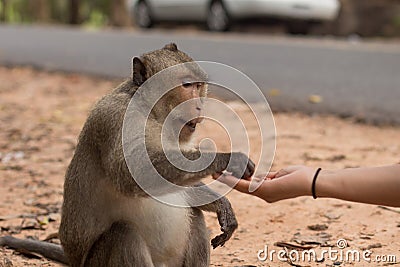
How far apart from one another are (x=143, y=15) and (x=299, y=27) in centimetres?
373

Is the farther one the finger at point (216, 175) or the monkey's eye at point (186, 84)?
the monkey's eye at point (186, 84)

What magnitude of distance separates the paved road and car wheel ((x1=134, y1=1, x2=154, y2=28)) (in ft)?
6.35

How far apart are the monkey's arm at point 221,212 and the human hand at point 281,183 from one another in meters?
0.11

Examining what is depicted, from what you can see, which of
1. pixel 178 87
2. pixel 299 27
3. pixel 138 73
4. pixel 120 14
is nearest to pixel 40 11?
pixel 120 14

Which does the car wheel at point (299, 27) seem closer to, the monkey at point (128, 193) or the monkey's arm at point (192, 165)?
the monkey at point (128, 193)

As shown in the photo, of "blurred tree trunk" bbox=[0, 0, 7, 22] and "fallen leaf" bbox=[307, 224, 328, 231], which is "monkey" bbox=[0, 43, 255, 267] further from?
"blurred tree trunk" bbox=[0, 0, 7, 22]

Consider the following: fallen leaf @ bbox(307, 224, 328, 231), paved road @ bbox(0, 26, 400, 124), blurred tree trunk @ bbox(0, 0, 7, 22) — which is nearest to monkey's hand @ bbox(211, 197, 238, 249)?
fallen leaf @ bbox(307, 224, 328, 231)

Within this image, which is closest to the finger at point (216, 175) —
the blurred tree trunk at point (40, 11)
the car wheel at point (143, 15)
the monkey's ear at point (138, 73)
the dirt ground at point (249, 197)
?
the monkey's ear at point (138, 73)

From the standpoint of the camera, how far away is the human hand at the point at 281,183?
364 cm

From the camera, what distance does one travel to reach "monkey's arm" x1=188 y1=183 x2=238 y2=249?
12.2ft

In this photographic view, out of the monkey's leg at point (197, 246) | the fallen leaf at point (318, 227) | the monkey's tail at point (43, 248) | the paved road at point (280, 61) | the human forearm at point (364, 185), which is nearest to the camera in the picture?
the human forearm at point (364, 185)

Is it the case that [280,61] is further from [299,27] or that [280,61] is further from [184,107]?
[184,107]

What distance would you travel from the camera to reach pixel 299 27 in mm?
17812

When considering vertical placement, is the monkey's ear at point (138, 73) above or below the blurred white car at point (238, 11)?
above
